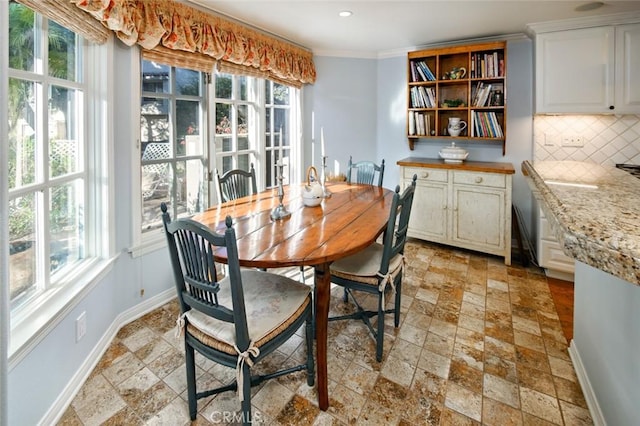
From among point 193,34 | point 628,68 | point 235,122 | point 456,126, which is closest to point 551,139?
point 628,68

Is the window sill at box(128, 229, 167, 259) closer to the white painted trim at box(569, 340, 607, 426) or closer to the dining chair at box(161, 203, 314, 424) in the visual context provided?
the dining chair at box(161, 203, 314, 424)

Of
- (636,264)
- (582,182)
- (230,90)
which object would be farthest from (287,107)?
(636,264)

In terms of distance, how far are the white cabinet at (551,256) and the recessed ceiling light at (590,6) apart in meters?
1.72

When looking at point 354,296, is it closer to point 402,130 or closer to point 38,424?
point 38,424

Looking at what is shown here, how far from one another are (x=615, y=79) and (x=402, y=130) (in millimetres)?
2047

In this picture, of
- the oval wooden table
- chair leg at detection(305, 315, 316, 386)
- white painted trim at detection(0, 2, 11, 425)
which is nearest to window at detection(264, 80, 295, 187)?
the oval wooden table

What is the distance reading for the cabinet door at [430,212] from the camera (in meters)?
3.72

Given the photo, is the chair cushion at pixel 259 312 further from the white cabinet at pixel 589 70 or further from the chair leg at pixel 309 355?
the white cabinet at pixel 589 70

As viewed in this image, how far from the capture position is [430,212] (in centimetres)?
380

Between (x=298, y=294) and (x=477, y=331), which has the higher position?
(x=298, y=294)

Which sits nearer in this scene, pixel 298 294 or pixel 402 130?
pixel 298 294

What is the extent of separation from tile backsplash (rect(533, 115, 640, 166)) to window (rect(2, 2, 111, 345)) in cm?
391

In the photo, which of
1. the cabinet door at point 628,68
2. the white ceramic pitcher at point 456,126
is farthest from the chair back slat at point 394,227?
the cabinet door at point 628,68

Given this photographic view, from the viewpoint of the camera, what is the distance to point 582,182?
4.23ft
